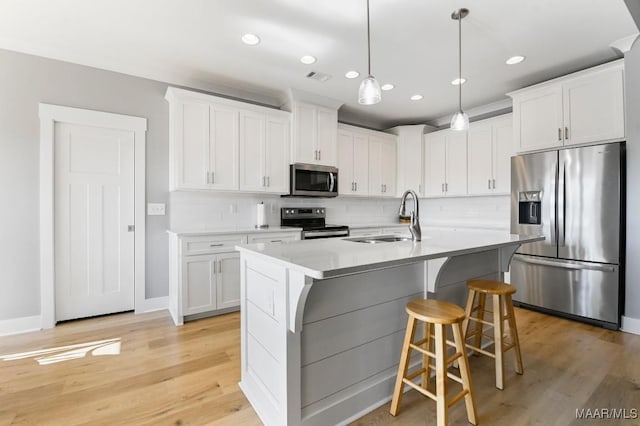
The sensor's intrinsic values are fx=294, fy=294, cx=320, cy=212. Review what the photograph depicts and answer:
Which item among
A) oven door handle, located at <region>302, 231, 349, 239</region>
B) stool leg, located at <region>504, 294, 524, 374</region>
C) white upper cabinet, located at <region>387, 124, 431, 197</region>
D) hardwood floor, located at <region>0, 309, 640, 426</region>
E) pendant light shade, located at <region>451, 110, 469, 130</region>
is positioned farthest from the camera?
white upper cabinet, located at <region>387, 124, 431, 197</region>

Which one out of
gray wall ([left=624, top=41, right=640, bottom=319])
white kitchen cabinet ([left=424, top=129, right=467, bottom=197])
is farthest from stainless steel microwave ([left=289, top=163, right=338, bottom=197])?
gray wall ([left=624, top=41, right=640, bottom=319])

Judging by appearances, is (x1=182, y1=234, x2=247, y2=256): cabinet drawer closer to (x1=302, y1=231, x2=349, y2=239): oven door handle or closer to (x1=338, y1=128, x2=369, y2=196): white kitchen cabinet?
(x1=302, y1=231, x2=349, y2=239): oven door handle

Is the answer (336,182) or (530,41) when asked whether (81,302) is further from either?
(530,41)

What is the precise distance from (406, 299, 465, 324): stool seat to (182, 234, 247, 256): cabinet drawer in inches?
85.1

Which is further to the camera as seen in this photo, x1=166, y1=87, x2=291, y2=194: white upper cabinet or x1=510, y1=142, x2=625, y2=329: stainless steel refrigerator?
x1=166, y1=87, x2=291, y2=194: white upper cabinet

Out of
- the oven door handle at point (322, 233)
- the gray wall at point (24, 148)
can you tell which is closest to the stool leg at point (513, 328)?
the oven door handle at point (322, 233)

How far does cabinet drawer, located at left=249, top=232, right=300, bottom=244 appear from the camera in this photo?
3341mm

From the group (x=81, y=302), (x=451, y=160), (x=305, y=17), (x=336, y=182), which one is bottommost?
(x=81, y=302)

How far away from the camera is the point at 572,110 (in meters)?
3.06

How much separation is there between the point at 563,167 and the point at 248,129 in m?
3.48

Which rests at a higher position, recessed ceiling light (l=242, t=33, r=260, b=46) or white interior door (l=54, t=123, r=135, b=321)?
recessed ceiling light (l=242, t=33, r=260, b=46)

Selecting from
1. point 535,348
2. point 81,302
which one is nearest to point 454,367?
point 535,348

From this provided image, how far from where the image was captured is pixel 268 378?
1591 mm

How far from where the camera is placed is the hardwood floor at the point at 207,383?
64.9 inches
